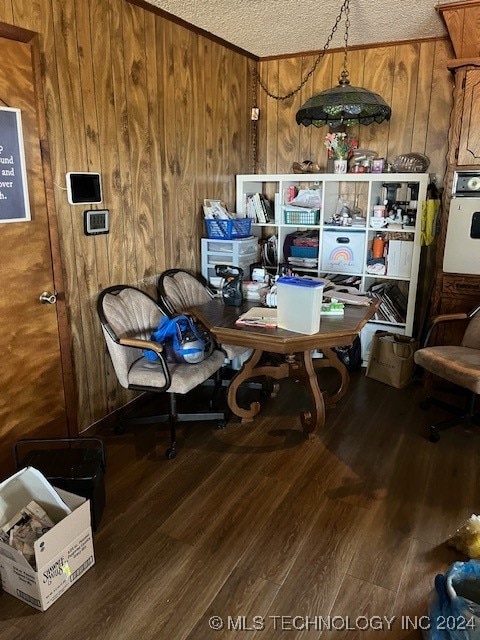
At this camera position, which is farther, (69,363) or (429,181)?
(429,181)

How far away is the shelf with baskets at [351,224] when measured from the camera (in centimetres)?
370

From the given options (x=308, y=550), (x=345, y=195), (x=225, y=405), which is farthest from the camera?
(x=345, y=195)

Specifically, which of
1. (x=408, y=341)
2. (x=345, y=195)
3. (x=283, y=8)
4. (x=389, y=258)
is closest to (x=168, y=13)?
(x=283, y=8)

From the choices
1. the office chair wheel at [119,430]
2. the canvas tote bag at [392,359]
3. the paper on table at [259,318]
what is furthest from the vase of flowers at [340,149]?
the office chair wheel at [119,430]

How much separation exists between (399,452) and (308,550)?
3.24 feet

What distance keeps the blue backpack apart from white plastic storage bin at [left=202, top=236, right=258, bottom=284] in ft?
3.52

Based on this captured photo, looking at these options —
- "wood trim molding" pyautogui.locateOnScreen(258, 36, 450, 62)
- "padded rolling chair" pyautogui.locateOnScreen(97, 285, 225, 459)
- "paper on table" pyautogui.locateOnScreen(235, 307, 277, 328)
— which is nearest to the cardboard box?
"padded rolling chair" pyautogui.locateOnScreen(97, 285, 225, 459)

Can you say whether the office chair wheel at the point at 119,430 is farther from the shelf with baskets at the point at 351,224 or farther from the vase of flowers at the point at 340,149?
the vase of flowers at the point at 340,149

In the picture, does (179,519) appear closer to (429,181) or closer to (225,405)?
(225,405)

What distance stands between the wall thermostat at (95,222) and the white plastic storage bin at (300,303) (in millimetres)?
1105

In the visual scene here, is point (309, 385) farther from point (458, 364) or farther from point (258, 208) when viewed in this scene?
point (258, 208)

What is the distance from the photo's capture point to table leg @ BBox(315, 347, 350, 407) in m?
3.08

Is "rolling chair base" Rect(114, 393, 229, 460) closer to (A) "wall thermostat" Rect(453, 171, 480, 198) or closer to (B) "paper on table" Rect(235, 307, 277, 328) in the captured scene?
(B) "paper on table" Rect(235, 307, 277, 328)

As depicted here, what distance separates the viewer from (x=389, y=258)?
3.76 meters
